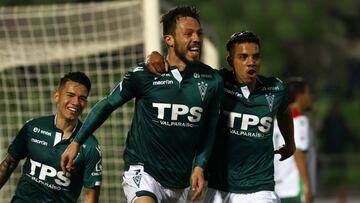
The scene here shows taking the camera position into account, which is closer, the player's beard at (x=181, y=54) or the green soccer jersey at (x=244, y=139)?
the player's beard at (x=181, y=54)

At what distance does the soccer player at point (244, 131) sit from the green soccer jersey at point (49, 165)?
85 centimetres

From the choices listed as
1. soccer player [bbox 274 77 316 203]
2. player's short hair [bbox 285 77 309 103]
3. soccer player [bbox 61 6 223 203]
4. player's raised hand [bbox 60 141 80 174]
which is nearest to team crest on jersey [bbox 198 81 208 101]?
soccer player [bbox 61 6 223 203]

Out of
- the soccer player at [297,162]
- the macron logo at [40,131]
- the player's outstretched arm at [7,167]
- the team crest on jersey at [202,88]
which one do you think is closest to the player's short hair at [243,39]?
the team crest on jersey at [202,88]

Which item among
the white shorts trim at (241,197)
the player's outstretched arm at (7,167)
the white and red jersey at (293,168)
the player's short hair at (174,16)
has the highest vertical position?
the player's short hair at (174,16)

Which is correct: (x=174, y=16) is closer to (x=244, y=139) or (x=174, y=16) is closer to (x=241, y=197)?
(x=244, y=139)

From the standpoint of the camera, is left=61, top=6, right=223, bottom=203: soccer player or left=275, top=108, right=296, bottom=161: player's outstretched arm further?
left=275, top=108, right=296, bottom=161: player's outstretched arm

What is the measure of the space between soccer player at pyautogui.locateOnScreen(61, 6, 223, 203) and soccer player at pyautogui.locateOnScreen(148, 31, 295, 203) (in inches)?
9.2

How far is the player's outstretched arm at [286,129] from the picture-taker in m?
8.88

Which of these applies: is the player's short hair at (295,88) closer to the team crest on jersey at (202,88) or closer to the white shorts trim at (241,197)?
the white shorts trim at (241,197)

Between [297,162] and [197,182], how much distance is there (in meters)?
3.09

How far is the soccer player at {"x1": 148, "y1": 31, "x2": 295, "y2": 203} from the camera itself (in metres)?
8.59

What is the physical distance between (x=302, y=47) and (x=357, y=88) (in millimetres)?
2186

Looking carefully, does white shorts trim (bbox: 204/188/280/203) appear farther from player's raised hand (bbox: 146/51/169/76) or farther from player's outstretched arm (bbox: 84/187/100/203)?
player's raised hand (bbox: 146/51/169/76)

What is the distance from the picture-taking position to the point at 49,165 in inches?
348
